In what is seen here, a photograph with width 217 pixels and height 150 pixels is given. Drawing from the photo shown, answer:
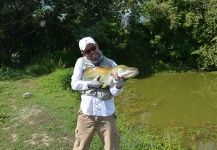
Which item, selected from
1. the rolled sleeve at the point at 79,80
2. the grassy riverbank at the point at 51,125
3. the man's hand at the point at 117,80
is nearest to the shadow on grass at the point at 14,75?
the grassy riverbank at the point at 51,125

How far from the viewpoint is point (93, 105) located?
286cm

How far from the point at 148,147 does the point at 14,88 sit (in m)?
4.24

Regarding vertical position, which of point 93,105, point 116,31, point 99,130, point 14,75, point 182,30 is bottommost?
point 14,75

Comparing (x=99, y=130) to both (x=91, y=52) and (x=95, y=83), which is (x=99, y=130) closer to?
(x=95, y=83)

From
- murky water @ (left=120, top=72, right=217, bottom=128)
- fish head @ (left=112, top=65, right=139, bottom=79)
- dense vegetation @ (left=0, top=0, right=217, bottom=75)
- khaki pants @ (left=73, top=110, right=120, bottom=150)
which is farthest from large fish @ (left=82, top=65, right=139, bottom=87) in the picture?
dense vegetation @ (left=0, top=0, right=217, bottom=75)

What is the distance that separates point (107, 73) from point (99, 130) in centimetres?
59

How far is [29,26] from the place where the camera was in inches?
438

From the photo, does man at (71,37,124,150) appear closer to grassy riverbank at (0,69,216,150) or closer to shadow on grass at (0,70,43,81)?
grassy riverbank at (0,69,216,150)

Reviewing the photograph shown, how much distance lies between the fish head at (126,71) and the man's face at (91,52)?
0.99ft

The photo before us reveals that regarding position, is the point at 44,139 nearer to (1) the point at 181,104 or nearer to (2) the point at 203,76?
(1) the point at 181,104

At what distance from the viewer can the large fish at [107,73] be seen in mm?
2574

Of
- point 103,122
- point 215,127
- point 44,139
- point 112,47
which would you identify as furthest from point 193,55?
point 103,122

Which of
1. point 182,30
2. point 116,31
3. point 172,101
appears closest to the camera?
point 172,101

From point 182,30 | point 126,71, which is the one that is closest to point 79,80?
point 126,71
